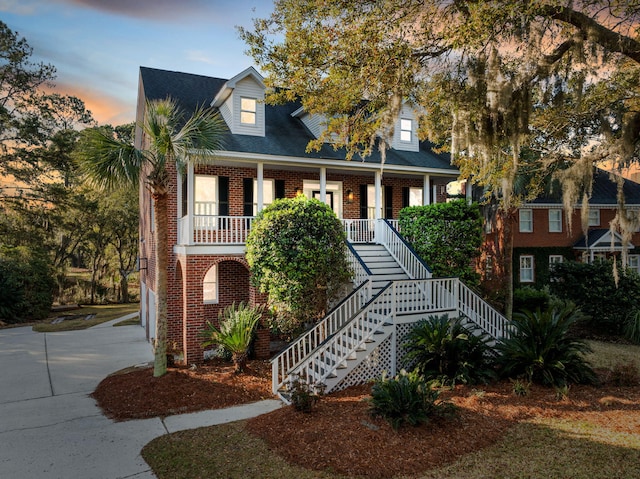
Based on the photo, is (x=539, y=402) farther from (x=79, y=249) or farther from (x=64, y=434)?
(x=79, y=249)

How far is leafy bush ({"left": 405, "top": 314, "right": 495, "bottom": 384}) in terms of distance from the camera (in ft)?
28.8

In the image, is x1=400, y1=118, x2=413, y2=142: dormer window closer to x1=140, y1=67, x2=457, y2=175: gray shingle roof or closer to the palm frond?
x1=140, y1=67, x2=457, y2=175: gray shingle roof

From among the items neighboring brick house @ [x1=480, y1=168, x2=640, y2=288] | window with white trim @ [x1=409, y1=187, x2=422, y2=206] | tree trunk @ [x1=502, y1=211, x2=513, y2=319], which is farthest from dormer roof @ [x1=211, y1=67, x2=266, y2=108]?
neighboring brick house @ [x1=480, y1=168, x2=640, y2=288]

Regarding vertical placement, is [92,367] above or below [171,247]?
below

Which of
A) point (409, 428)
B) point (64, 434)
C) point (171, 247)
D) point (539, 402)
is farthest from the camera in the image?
point (171, 247)

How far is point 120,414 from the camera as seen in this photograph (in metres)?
7.73

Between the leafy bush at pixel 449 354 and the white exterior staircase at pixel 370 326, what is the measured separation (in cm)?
78

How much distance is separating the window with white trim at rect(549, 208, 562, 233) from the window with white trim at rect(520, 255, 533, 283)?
96.0 inches

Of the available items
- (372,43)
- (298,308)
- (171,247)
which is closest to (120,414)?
(298,308)

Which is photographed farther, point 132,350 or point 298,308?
point 132,350

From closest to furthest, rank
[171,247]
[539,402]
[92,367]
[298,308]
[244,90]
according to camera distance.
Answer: [539,402]
[298,308]
[92,367]
[171,247]
[244,90]

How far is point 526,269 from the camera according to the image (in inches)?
1019

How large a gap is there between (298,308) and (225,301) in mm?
4003

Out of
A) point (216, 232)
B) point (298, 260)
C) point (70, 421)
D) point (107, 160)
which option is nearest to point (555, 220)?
point (298, 260)
